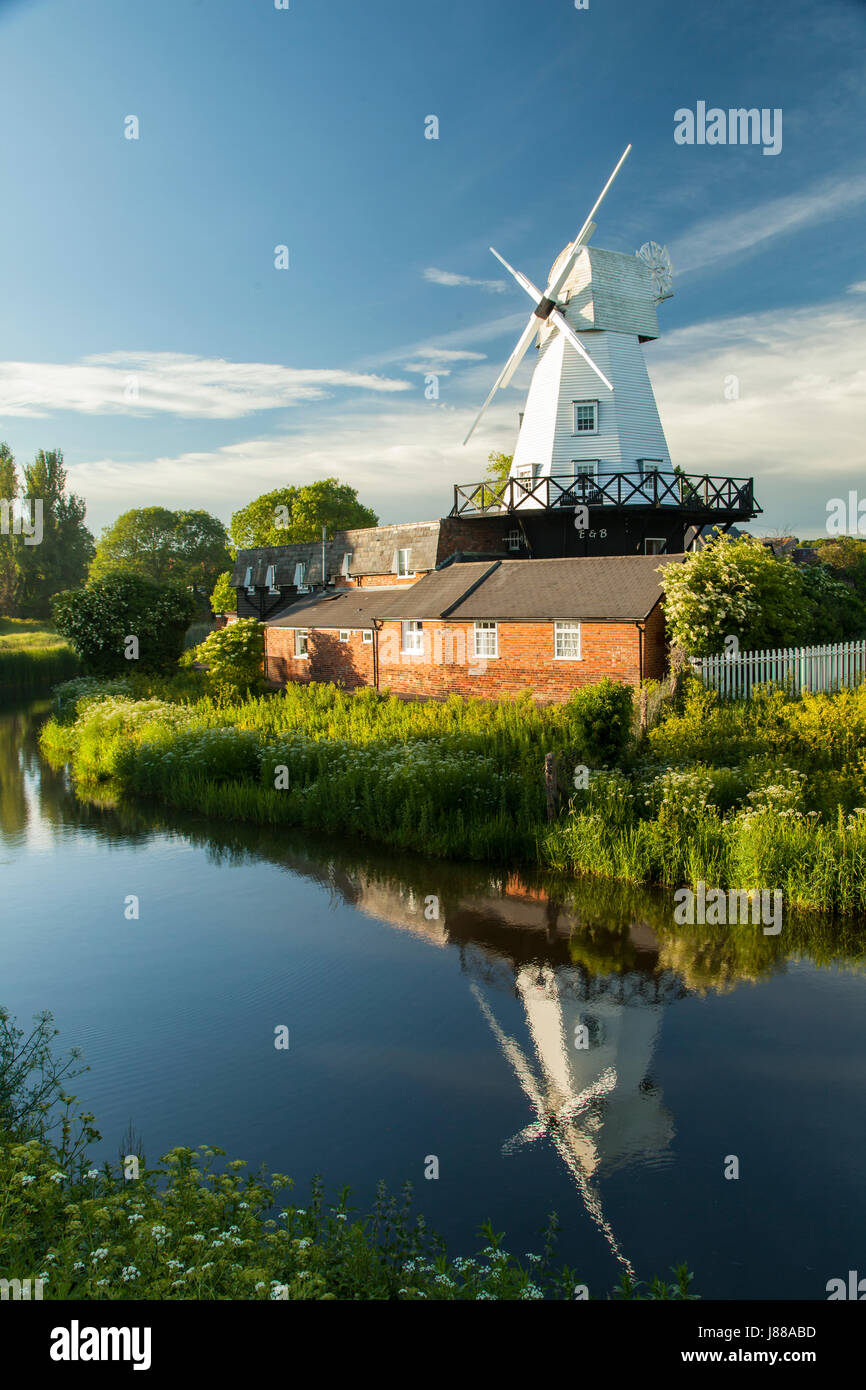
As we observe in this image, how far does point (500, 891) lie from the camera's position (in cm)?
1374

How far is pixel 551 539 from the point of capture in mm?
30766

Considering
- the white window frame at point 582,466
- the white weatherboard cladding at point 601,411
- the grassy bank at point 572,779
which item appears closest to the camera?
the grassy bank at point 572,779

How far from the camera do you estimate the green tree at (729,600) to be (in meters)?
19.8

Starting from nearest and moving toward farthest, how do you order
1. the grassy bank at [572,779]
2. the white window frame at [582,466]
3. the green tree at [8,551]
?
the grassy bank at [572,779]
the white window frame at [582,466]
the green tree at [8,551]

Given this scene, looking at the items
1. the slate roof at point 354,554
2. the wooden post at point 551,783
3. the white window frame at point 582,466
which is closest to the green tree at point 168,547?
the slate roof at point 354,554

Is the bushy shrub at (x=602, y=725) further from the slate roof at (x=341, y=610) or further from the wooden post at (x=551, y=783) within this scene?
the slate roof at (x=341, y=610)

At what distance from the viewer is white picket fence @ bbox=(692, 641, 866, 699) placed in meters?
19.3

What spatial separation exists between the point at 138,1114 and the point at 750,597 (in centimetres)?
1710

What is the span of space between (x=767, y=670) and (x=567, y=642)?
509 cm

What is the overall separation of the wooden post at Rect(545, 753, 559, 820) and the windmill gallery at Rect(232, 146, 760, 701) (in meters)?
7.09

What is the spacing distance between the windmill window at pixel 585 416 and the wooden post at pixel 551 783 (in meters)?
19.1

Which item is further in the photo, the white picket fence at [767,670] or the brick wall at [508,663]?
the brick wall at [508,663]

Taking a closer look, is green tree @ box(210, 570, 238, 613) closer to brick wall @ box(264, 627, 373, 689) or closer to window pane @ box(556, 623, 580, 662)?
brick wall @ box(264, 627, 373, 689)

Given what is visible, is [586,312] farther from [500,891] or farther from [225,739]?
[500,891]
